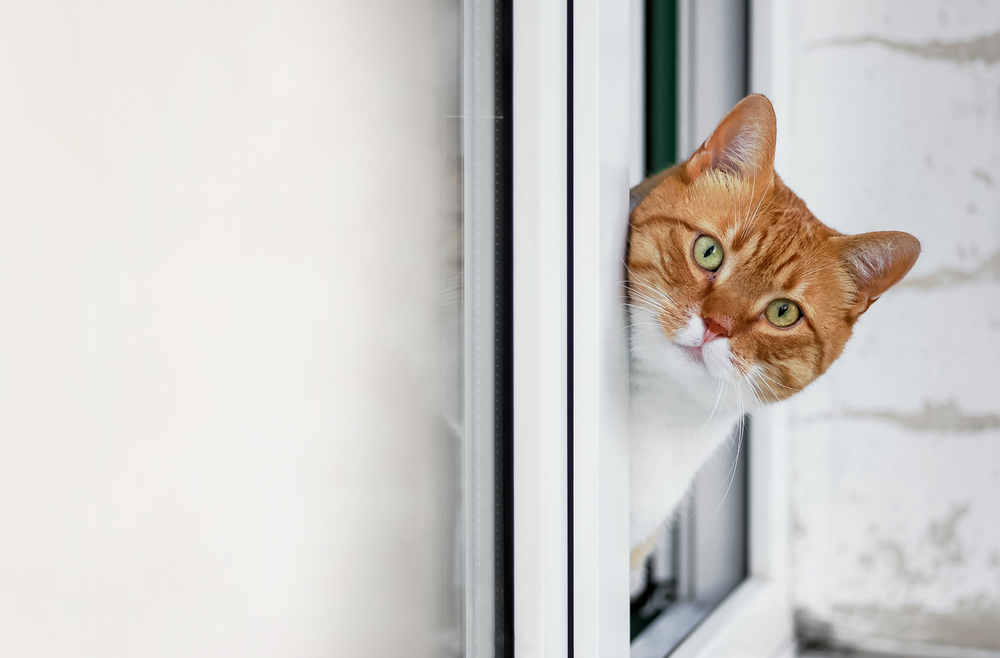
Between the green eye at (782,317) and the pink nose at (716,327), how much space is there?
60mm

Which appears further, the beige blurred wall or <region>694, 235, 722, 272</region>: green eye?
<region>694, 235, 722, 272</region>: green eye

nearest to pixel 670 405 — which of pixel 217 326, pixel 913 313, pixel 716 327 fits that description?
pixel 716 327

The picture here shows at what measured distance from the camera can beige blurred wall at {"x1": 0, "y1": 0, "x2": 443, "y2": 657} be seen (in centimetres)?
32

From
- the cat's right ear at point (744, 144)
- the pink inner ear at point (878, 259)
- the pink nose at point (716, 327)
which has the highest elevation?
the cat's right ear at point (744, 144)

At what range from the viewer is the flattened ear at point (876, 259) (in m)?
0.60

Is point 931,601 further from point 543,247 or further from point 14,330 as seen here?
point 14,330

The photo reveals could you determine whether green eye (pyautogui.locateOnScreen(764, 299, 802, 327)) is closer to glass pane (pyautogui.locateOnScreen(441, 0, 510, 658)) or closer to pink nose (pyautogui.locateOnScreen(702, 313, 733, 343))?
pink nose (pyautogui.locateOnScreen(702, 313, 733, 343))

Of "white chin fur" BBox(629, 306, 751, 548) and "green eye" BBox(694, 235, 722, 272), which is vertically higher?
"green eye" BBox(694, 235, 722, 272)

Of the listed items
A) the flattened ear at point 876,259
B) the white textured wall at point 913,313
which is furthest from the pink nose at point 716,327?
the white textured wall at point 913,313

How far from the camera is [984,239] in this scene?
1.07m

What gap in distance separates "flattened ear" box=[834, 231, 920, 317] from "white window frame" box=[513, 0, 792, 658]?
256 millimetres

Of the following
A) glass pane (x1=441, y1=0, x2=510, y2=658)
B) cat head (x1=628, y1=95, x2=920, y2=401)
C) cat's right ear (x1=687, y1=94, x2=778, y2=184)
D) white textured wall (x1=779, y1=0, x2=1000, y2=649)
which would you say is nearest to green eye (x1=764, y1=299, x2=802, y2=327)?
cat head (x1=628, y1=95, x2=920, y2=401)

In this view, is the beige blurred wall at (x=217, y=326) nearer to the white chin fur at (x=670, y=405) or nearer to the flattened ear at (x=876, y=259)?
the white chin fur at (x=670, y=405)

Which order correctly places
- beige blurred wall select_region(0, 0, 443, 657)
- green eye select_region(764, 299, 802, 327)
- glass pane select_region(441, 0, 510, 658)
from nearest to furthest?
beige blurred wall select_region(0, 0, 443, 657) < glass pane select_region(441, 0, 510, 658) < green eye select_region(764, 299, 802, 327)
